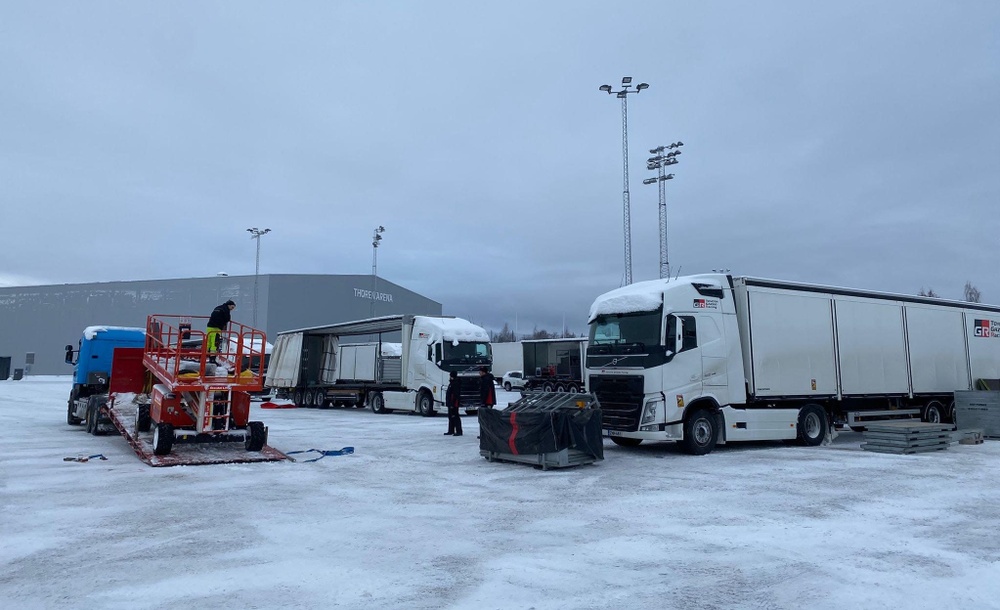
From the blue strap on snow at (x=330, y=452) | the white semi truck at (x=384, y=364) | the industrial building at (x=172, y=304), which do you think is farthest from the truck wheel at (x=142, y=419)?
the industrial building at (x=172, y=304)

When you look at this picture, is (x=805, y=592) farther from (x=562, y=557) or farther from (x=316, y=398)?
(x=316, y=398)

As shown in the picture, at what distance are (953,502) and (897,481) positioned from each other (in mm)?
1389

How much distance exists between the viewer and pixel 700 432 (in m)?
12.1

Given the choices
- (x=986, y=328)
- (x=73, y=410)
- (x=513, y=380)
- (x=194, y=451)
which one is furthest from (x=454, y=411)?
(x=513, y=380)

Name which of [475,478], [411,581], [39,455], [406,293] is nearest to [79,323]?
[406,293]

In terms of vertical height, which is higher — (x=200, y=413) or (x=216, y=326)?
(x=216, y=326)

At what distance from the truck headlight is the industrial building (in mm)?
42987

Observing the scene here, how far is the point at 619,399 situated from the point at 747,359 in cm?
272

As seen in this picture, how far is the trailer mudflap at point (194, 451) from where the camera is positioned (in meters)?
10.7

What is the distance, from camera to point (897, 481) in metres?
9.30

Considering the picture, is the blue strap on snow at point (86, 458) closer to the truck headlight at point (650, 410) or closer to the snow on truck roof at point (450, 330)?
the truck headlight at point (650, 410)

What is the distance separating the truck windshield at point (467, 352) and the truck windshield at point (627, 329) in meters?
9.11

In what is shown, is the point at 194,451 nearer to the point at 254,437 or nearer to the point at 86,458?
the point at 254,437

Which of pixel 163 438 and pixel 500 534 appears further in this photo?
pixel 163 438
